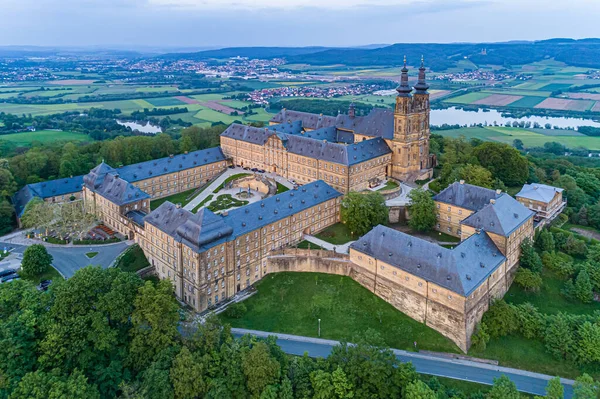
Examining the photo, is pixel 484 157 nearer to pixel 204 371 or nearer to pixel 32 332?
pixel 204 371

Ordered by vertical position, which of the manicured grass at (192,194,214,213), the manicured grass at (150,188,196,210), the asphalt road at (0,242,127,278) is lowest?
the asphalt road at (0,242,127,278)

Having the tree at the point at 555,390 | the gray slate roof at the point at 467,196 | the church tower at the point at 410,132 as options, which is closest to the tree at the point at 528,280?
the gray slate roof at the point at 467,196

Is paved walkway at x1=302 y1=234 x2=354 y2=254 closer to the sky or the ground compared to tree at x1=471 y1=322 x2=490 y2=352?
closer to the sky

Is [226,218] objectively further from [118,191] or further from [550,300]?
[550,300]

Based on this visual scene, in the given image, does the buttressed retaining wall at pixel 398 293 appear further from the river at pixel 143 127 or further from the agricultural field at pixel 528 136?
the river at pixel 143 127

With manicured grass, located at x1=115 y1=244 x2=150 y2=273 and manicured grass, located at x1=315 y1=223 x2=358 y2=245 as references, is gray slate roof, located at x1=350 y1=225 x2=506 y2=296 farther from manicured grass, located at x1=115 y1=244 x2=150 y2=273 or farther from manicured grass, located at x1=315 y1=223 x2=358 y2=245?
manicured grass, located at x1=115 y1=244 x2=150 y2=273

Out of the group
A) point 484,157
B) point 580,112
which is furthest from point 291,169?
point 580,112

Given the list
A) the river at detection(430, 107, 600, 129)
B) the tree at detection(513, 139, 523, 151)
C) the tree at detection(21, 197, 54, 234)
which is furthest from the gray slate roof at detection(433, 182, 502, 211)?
the river at detection(430, 107, 600, 129)
